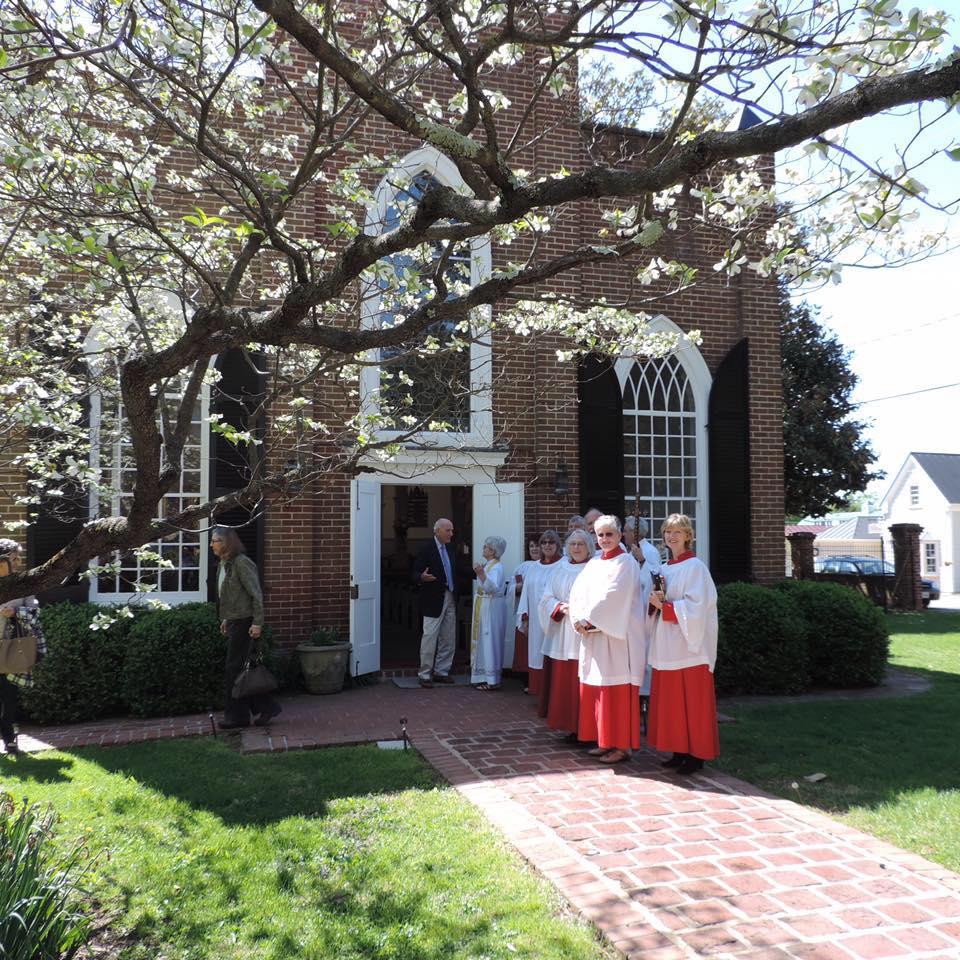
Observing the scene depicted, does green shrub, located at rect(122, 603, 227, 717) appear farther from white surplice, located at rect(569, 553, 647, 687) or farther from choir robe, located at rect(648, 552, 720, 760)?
choir robe, located at rect(648, 552, 720, 760)

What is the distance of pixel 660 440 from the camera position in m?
11.9

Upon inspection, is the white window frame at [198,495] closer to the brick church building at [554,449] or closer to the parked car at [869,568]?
the brick church building at [554,449]

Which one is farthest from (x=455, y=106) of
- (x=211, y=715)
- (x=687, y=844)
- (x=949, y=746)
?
(x=949, y=746)

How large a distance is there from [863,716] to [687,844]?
4393 mm

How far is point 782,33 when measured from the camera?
4059 millimetres

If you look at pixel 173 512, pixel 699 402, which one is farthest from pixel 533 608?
pixel 699 402

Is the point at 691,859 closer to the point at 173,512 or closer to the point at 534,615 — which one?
the point at 534,615

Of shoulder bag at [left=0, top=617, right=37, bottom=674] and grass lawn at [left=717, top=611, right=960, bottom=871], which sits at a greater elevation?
shoulder bag at [left=0, top=617, right=37, bottom=674]

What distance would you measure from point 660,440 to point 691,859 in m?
8.09

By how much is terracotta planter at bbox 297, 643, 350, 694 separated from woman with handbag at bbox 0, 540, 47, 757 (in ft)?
9.61

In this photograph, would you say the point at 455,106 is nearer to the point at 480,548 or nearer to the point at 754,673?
the point at 480,548

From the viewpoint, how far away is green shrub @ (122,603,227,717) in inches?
322

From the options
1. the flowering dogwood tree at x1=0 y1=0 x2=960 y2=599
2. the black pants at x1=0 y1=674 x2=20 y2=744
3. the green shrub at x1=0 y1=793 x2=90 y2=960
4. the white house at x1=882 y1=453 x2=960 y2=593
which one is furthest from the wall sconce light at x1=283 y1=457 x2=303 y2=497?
the white house at x1=882 y1=453 x2=960 y2=593

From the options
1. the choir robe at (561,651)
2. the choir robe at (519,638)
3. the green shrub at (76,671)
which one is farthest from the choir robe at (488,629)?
the green shrub at (76,671)
